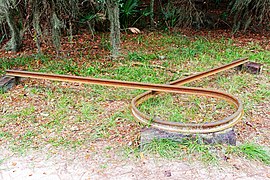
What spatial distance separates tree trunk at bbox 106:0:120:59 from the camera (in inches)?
170

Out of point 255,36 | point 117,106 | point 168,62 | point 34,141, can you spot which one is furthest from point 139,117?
point 255,36

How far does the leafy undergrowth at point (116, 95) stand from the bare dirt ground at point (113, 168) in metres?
0.15

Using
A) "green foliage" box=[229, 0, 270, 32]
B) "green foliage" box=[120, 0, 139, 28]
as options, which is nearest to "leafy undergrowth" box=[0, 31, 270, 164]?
"green foliage" box=[229, 0, 270, 32]

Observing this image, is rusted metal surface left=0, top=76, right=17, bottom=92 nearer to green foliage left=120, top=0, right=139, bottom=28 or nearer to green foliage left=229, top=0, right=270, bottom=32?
green foliage left=120, top=0, right=139, bottom=28

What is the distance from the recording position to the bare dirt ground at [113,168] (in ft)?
7.28

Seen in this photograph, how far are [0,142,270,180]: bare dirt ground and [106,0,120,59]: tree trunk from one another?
2499mm

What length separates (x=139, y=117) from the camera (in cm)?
→ 272

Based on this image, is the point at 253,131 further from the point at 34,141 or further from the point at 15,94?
the point at 15,94

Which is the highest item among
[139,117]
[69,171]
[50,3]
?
[50,3]

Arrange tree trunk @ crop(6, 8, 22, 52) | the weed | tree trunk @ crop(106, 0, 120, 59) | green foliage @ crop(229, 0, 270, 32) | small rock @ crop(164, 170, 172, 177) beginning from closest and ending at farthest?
1. small rock @ crop(164, 170, 172, 177)
2. the weed
3. tree trunk @ crop(106, 0, 120, 59)
4. tree trunk @ crop(6, 8, 22, 52)
5. green foliage @ crop(229, 0, 270, 32)

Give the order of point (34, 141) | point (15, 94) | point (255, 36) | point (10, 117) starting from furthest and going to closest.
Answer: point (255, 36) → point (15, 94) → point (10, 117) → point (34, 141)

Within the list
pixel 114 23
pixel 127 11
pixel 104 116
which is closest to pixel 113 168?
pixel 104 116

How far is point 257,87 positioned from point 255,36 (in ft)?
9.29

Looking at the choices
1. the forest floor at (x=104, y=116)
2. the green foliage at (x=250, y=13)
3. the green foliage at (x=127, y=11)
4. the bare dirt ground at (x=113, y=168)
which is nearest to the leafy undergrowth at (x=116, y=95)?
the forest floor at (x=104, y=116)
